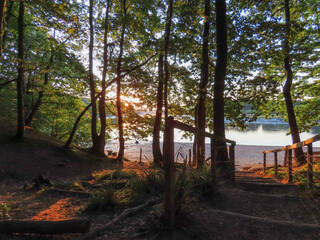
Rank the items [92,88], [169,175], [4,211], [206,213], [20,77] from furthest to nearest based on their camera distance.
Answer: [92,88] → [20,77] → [4,211] → [206,213] → [169,175]

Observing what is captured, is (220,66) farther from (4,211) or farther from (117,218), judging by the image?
(4,211)

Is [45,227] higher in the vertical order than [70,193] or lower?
higher

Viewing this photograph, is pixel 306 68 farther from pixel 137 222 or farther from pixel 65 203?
pixel 65 203

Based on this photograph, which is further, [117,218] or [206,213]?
[206,213]

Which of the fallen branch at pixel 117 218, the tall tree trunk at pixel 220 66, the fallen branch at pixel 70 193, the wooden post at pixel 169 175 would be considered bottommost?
the fallen branch at pixel 70 193

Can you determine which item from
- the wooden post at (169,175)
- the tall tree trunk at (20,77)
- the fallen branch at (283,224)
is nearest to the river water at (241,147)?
the wooden post at (169,175)

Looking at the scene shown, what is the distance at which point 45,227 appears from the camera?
2682mm

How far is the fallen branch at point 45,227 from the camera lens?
105 inches

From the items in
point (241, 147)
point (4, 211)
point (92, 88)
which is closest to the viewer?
point (4, 211)

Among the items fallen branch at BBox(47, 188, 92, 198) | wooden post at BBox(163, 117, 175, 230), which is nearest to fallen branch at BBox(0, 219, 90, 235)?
wooden post at BBox(163, 117, 175, 230)

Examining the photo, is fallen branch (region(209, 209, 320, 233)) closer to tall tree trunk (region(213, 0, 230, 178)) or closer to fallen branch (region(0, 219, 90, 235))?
fallen branch (region(0, 219, 90, 235))

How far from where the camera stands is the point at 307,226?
269 centimetres

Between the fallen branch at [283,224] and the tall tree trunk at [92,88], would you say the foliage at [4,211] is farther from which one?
the tall tree trunk at [92,88]

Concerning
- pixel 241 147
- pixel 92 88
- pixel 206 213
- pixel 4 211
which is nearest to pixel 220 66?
pixel 206 213
